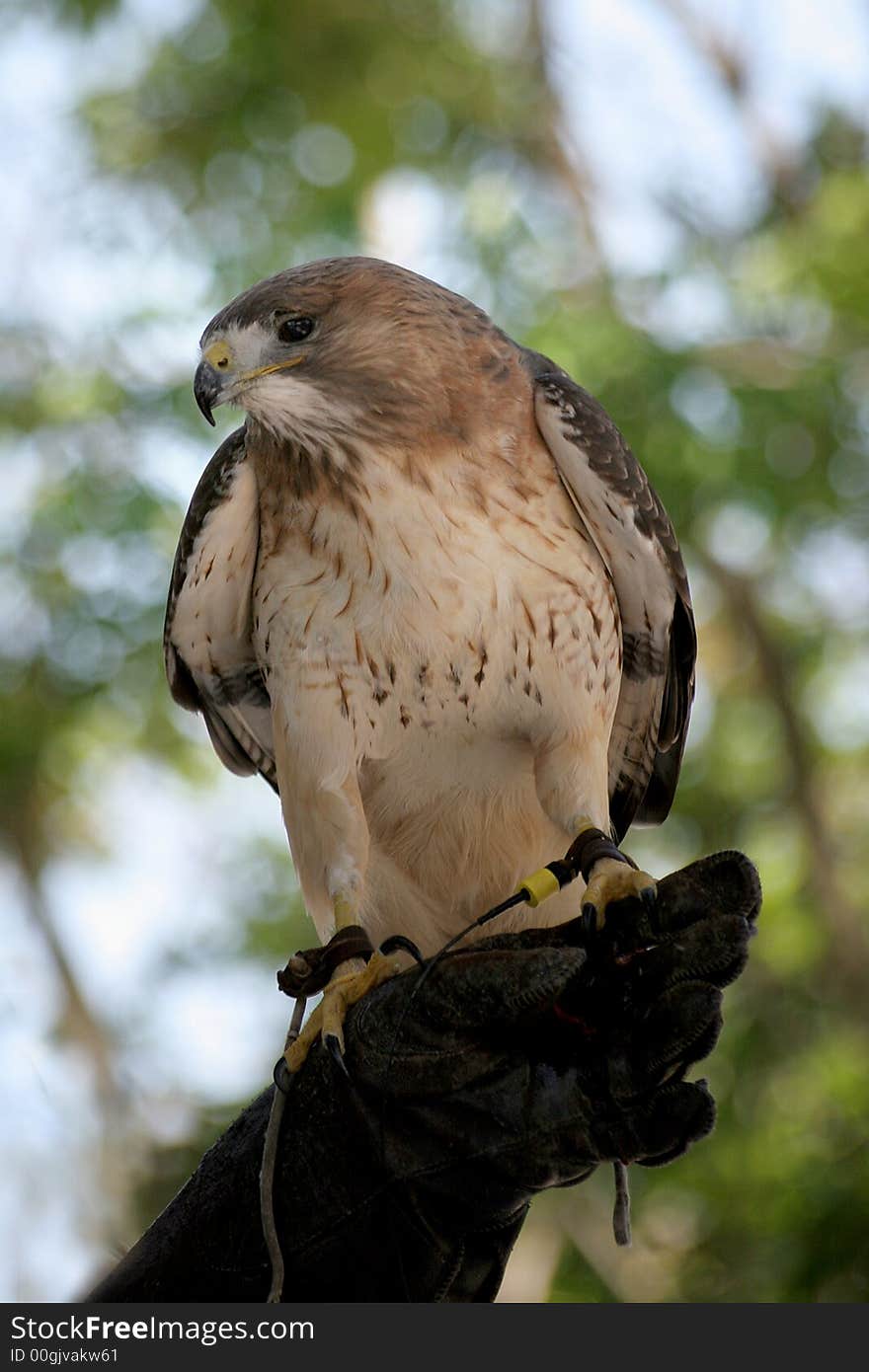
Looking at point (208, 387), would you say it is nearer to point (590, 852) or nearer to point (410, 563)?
point (410, 563)

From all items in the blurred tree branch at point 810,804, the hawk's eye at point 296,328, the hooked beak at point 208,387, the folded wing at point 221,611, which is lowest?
the blurred tree branch at point 810,804

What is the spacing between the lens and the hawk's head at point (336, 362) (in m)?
3.01

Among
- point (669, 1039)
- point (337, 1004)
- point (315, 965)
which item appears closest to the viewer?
point (669, 1039)

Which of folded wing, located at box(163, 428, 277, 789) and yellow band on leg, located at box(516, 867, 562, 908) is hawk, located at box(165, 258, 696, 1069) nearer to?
folded wing, located at box(163, 428, 277, 789)

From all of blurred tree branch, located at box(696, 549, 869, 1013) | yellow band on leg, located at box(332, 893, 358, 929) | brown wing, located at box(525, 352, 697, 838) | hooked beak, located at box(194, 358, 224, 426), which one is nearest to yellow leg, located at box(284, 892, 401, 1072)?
yellow band on leg, located at box(332, 893, 358, 929)

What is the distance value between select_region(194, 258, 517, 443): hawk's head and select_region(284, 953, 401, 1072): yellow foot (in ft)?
Answer: 3.51

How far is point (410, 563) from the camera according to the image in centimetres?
291

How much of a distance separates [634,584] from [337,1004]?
1.17 meters

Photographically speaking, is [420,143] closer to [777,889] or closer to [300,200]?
[300,200]

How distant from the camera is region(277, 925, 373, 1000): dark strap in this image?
279cm

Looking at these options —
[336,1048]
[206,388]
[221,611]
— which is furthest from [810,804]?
[336,1048]

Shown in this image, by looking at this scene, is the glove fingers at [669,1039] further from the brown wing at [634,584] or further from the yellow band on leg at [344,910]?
the brown wing at [634,584]

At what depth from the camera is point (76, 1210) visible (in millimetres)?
5859

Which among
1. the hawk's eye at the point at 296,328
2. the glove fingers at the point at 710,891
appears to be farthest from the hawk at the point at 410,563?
the glove fingers at the point at 710,891
